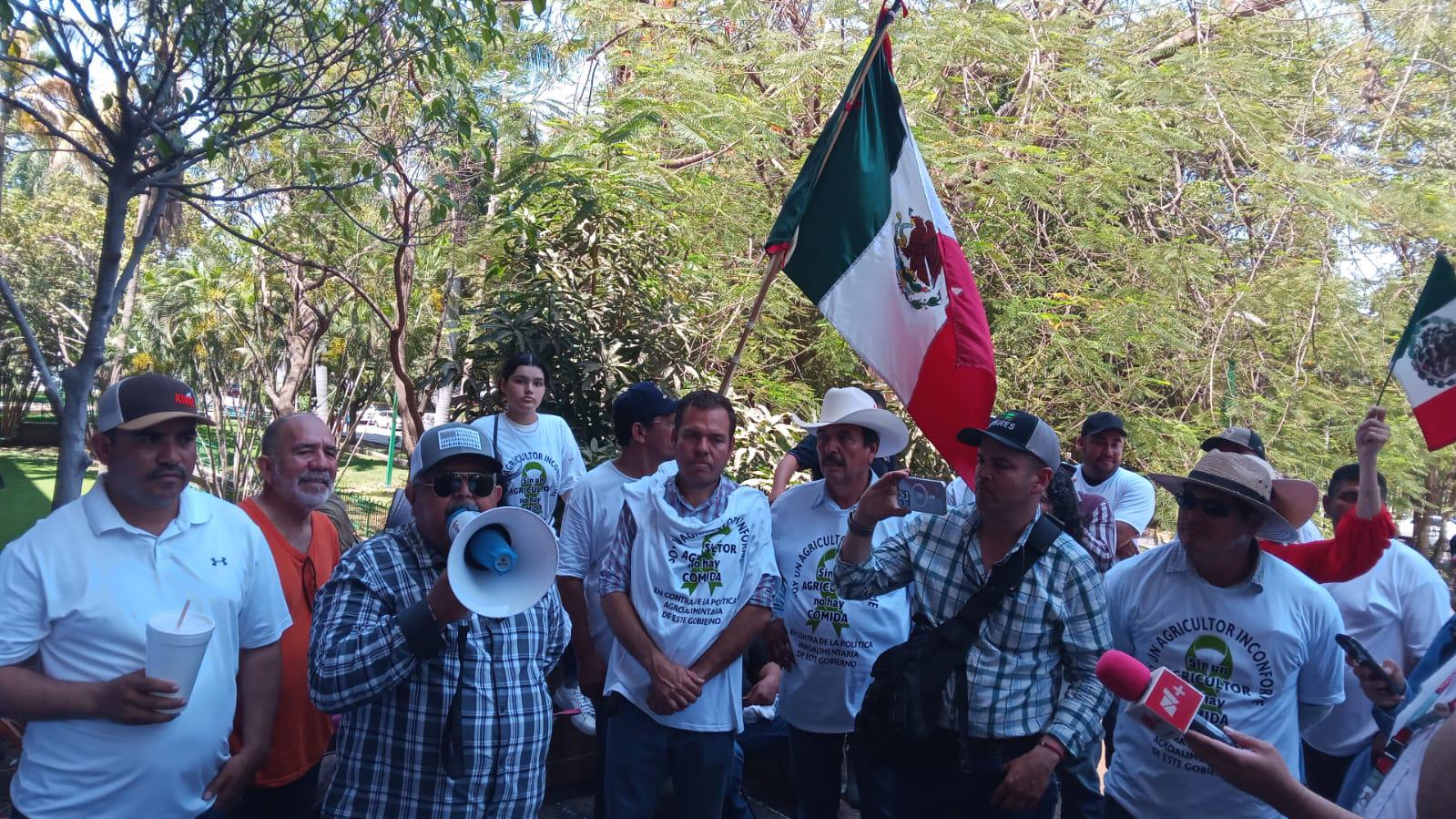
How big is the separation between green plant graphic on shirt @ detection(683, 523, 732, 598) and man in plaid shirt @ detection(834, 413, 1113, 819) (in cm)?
56

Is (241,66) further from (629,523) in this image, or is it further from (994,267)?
(994,267)

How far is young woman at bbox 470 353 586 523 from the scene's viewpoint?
5.56 m

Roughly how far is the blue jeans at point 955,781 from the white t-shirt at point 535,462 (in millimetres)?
2786

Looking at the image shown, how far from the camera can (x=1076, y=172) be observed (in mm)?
9531

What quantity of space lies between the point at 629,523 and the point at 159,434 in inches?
61.2

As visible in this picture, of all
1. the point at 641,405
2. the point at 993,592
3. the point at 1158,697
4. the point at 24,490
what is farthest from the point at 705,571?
the point at 24,490

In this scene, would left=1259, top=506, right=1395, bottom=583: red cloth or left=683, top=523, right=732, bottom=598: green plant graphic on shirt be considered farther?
left=1259, top=506, right=1395, bottom=583: red cloth

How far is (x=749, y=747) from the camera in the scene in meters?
5.16

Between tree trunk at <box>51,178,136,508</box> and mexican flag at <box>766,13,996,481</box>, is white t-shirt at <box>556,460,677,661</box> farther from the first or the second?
tree trunk at <box>51,178,136,508</box>

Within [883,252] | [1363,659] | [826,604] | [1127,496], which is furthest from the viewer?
[1127,496]

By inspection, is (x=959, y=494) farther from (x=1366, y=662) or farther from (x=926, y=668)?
(x=1366, y=662)

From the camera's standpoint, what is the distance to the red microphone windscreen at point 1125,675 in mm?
2105

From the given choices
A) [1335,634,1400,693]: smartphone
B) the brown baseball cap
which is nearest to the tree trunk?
the brown baseball cap

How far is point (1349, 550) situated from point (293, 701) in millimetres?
3873
